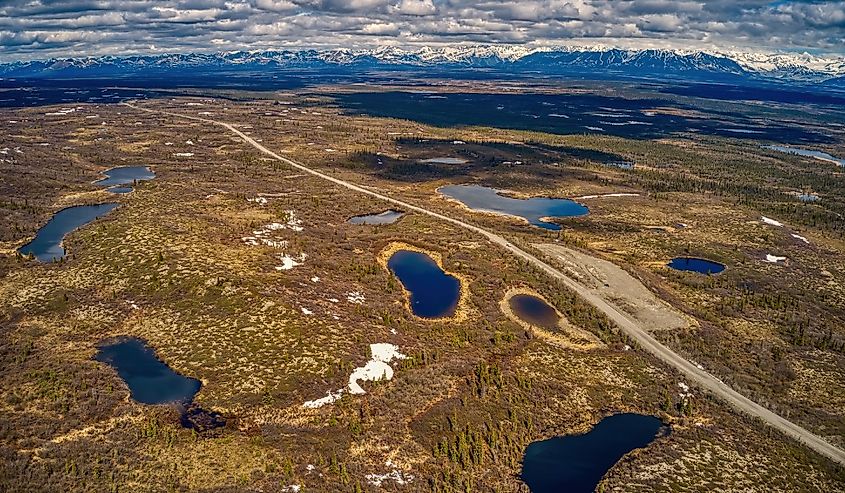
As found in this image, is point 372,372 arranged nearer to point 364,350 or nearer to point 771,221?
point 364,350

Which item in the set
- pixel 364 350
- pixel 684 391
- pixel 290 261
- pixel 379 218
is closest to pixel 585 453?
pixel 684 391

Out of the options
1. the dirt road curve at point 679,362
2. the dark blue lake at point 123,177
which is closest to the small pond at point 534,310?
the dirt road curve at point 679,362

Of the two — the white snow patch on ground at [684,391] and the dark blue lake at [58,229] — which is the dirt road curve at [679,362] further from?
the dark blue lake at [58,229]

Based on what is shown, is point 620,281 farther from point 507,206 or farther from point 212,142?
point 212,142

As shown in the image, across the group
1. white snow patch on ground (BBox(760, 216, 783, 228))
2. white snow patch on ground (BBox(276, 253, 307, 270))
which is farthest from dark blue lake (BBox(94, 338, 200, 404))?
white snow patch on ground (BBox(760, 216, 783, 228))

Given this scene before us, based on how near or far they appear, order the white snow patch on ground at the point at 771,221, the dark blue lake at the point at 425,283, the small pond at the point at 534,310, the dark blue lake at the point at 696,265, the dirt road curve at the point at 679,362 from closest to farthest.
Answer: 1. the dirt road curve at the point at 679,362
2. the small pond at the point at 534,310
3. the dark blue lake at the point at 425,283
4. the dark blue lake at the point at 696,265
5. the white snow patch on ground at the point at 771,221

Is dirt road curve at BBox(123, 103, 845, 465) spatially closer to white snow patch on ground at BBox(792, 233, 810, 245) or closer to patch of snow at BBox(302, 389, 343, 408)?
patch of snow at BBox(302, 389, 343, 408)
